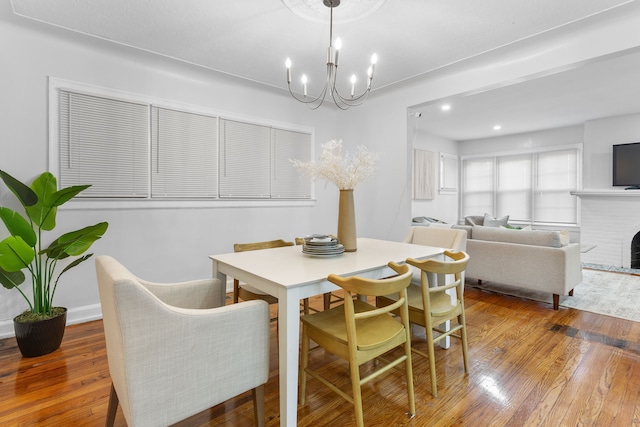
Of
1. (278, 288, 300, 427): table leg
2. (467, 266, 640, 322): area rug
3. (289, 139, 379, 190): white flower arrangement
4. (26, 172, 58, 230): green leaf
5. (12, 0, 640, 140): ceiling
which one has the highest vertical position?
(12, 0, 640, 140): ceiling

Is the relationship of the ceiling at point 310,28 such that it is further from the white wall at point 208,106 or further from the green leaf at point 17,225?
the green leaf at point 17,225

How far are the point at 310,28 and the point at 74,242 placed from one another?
2.38 meters

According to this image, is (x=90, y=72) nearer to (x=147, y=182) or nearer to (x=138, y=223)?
(x=147, y=182)

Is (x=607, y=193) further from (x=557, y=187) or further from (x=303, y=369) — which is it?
(x=303, y=369)

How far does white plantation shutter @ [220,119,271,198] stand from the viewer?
3.59 metres

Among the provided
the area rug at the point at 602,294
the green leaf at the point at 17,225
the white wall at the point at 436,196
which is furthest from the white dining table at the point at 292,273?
the white wall at the point at 436,196

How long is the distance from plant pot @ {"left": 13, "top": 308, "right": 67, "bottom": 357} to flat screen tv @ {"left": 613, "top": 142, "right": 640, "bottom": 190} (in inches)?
298

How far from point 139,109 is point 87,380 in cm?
232

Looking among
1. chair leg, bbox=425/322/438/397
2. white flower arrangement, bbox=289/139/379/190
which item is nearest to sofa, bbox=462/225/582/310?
chair leg, bbox=425/322/438/397

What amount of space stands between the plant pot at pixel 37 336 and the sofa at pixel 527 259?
4112 millimetres

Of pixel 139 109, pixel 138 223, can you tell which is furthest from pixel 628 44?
pixel 138 223

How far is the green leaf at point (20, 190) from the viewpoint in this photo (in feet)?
7.01

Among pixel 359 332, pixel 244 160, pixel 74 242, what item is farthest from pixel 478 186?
pixel 74 242

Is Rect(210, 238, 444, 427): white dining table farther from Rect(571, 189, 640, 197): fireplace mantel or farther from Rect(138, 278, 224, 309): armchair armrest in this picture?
Rect(571, 189, 640, 197): fireplace mantel
